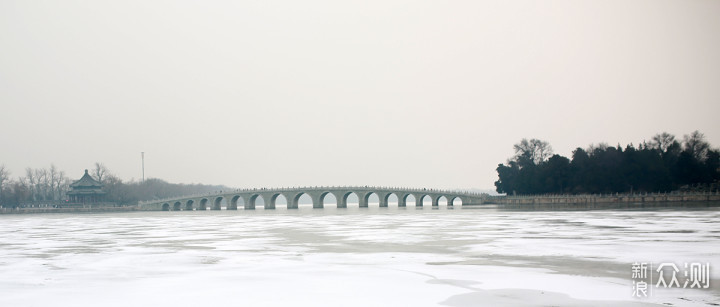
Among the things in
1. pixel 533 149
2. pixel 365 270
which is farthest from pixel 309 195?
pixel 365 270

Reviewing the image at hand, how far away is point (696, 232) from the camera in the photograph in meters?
26.3

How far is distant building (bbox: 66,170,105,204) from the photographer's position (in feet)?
418

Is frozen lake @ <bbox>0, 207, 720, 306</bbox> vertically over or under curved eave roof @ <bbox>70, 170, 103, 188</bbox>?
under

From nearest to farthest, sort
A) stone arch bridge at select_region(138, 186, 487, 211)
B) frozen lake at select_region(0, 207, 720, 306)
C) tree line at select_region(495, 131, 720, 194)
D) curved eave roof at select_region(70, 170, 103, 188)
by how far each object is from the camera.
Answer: frozen lake at select_region(0, 207, 720, 306), tree line at select_region(495, 131, 720, 194), stone arch bridge at select_region(138, 186, 487, 211), curved eave roof at select_region(70, 170, 103, 188)

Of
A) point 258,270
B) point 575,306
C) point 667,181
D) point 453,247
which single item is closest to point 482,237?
point 453,247

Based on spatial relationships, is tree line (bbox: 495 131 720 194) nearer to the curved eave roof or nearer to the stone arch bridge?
the stone arch bridge

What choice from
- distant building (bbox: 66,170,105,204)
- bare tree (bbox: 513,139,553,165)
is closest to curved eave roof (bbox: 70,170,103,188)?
distant building (bbox: 66,170,105,204)

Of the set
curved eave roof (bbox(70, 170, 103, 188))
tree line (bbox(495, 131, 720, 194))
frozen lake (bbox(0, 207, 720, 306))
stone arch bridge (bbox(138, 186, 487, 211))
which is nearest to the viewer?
frozen lake (bbox(0, 207, 720, 306))

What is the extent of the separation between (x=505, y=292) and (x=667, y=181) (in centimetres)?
7891

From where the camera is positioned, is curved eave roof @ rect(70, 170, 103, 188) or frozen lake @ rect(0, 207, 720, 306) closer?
frozen lake @ rect(0, 207, 720, 306)

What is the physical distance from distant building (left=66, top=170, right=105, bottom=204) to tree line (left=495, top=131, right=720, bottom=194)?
246 feet

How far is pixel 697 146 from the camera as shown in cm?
9438

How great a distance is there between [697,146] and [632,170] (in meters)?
15.1

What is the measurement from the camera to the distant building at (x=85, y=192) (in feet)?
418
